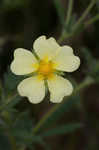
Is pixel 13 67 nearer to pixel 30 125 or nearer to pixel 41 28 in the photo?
pixel 30 125

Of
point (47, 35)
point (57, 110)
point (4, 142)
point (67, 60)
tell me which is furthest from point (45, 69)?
point (47, 35)

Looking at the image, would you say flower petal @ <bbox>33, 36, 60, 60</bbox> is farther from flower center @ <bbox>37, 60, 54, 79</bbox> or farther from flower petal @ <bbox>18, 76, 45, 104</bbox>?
flower petal @ <bbox>18, 76, 45, 104</bbox>

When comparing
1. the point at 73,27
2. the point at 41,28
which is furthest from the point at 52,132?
the point at 41,28

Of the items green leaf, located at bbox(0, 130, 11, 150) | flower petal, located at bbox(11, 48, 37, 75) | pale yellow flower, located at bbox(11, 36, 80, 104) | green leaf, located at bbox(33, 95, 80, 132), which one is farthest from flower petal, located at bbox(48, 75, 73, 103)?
green leaf, located at bbox(33, 95, 80, 132)

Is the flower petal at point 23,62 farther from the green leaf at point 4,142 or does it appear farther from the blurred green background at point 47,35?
the blurred green background at point 47,35

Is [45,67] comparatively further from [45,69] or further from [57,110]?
[57,110]

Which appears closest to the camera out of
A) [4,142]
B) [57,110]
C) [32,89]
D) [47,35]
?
[32,89]

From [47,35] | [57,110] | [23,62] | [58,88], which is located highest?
[23,62]

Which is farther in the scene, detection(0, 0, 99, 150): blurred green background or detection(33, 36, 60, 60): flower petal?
detection(0, 0, 99, 150): blurred green background
